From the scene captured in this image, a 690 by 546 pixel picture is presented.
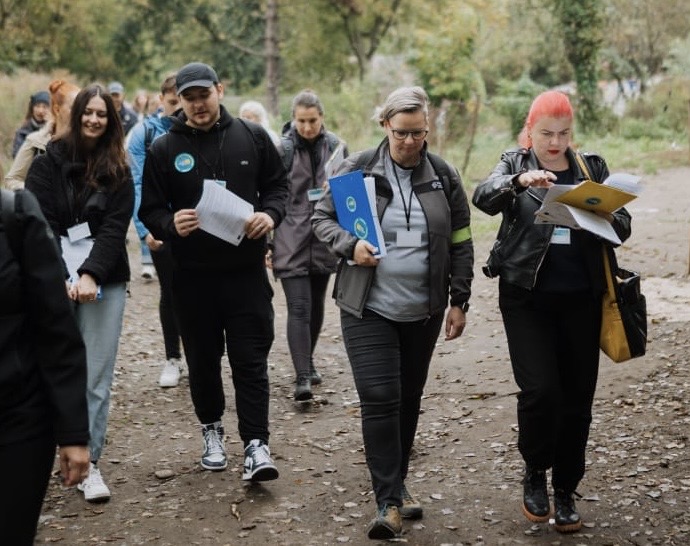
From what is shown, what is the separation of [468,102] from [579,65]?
3.12 m

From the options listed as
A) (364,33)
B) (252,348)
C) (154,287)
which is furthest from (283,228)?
(364,33)

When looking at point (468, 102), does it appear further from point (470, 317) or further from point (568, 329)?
point (568, 329)

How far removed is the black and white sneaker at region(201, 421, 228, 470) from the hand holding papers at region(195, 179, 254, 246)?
4.32 ft

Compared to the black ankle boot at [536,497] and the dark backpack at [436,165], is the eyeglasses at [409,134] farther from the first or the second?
the black ankle boot at [536,497]

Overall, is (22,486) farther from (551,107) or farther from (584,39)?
(584,39)

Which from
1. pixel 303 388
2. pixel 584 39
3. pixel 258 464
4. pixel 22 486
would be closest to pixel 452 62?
pixel 584 39

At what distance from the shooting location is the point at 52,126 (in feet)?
20.8

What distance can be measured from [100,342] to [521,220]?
2449mm

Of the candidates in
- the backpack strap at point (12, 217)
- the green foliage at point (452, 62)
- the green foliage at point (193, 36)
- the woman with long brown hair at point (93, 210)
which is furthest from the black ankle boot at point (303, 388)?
the green foliage at point (193, 36)

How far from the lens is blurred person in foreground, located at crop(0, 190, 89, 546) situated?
3.27m

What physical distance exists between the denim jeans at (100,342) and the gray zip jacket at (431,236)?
1.29 meters

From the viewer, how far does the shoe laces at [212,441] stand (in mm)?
6367

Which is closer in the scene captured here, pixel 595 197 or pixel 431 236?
pixel 595 197

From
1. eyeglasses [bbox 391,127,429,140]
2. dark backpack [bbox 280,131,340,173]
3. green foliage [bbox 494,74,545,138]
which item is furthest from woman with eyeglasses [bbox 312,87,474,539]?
green foliage [bbox 494,74,545,138]
